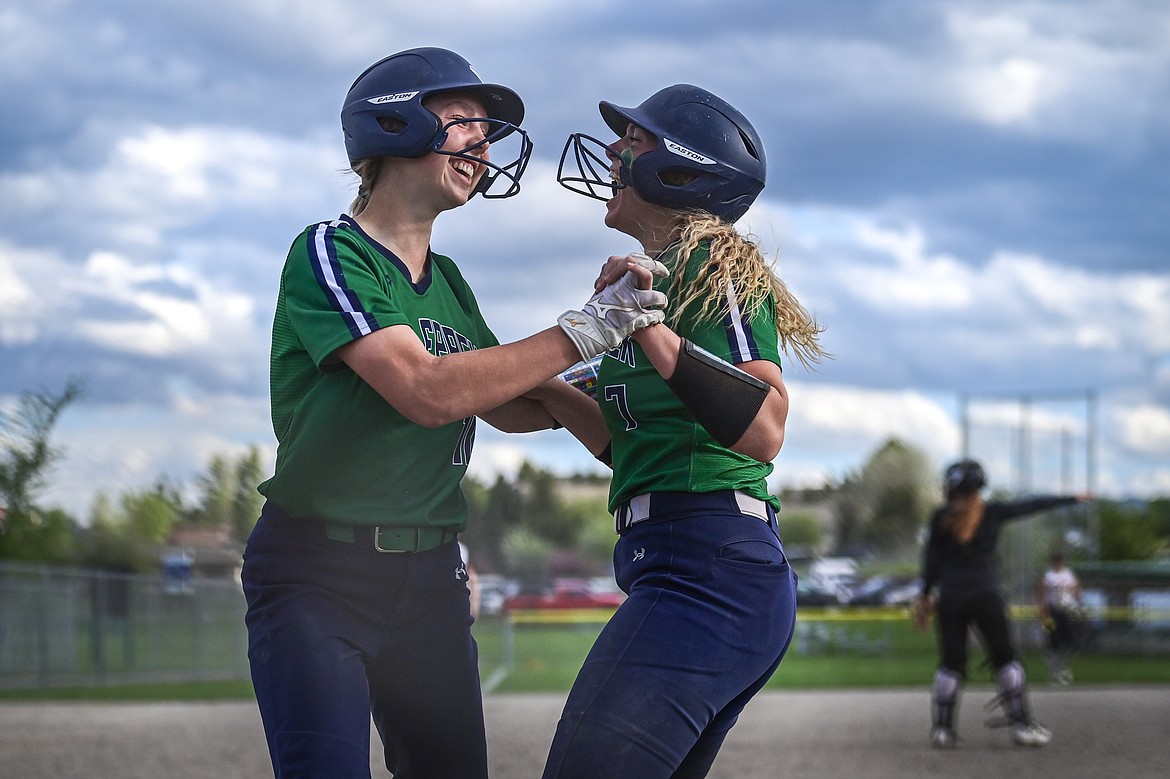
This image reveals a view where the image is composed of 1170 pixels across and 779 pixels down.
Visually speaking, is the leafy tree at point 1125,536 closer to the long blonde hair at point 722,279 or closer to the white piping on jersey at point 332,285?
the long blonde hair at point 722,279

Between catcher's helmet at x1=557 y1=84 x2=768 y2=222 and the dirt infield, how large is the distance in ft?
20.1

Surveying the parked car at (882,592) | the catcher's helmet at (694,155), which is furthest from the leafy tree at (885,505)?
the catcher's helmet at (694,155)

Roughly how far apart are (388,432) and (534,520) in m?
43.7

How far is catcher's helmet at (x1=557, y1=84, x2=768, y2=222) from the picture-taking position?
354 cm

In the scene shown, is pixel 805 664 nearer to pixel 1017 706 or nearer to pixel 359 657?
pixel 1017 706

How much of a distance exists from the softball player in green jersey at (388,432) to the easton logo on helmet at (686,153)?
40 centimetres

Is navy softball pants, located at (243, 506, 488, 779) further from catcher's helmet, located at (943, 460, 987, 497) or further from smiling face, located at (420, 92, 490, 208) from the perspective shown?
catcher's helmet, located at (943, 460, 987, 497)

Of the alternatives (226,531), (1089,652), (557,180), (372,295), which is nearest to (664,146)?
(557,180)

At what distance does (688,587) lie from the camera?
316cm

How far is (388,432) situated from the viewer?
332 cm

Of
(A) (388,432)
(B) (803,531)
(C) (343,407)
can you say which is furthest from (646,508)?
(B) (803,531)

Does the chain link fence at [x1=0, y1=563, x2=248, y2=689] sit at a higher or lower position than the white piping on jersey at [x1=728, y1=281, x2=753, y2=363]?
lower

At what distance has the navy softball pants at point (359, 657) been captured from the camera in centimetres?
316

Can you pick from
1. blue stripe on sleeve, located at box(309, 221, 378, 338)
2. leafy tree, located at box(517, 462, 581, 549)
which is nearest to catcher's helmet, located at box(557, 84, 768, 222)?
blue stripe on sleeve, located at box(309, 221, 378, 338)
